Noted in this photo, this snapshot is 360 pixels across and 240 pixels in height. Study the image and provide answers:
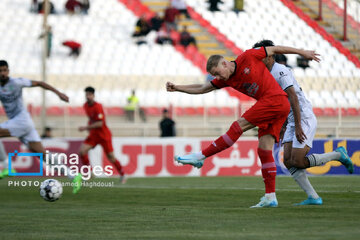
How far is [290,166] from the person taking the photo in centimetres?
952

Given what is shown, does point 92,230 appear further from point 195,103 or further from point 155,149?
point 195,103

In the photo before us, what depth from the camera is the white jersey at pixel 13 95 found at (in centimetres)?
1276

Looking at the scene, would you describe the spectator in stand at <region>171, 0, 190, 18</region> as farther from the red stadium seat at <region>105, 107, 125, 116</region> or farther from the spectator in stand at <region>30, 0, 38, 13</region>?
the red stadium seat at <region>105, 107, 125, 116</region>

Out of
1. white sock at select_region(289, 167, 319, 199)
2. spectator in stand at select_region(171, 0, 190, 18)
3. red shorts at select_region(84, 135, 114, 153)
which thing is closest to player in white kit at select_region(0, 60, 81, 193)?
red shorts at select_region(84, 135, 114, 153)

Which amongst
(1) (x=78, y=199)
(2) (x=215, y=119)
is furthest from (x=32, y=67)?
(1) (x=78, y=199)

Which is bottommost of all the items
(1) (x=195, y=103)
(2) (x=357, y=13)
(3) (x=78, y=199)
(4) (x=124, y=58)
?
(3) (x=78, y=199)

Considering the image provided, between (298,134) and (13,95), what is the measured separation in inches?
225

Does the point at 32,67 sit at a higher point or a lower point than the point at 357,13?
lower

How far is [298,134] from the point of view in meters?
9.12

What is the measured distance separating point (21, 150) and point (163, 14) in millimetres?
12822

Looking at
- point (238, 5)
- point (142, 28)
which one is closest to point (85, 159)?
point (142, 28)

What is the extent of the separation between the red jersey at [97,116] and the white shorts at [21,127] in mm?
3441

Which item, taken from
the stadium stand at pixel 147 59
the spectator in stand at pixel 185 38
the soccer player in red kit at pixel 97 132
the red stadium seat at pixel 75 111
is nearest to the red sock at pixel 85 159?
the soccer player in red kit at pixel 97 132

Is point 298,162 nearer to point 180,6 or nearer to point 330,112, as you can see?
point 330,112
